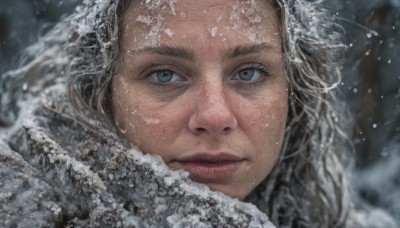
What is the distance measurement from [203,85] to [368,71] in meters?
3.11

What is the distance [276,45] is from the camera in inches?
99.7

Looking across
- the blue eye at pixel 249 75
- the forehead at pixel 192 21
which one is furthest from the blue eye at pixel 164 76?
the blue eye at pixel 249 75

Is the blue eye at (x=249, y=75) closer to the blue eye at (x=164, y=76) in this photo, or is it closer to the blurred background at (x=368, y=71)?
the blue eye at (x=164, y=76)

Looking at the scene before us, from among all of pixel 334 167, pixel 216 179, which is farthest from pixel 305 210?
pixel 216 179

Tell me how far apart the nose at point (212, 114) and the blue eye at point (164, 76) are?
5.4 inches

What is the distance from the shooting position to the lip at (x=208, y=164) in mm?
2361

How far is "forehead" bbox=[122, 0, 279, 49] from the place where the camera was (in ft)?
7.73

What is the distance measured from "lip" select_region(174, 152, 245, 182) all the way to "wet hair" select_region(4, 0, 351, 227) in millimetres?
421

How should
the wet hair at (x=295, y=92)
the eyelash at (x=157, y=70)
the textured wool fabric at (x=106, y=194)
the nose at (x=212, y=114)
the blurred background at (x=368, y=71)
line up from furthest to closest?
1. the blurred background at (x=368, y=71)
2. the wet hair at (x=295, y=92)
3. the eyelash at (x=157, y=70)
4. the nose at (x=212, y=114)
5. the textured wool fabric at (x=106, y=194)

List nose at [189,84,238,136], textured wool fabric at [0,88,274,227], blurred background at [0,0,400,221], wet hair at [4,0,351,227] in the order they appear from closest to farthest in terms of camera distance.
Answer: textured wool fabric at [0,88,274,227] → nose at [189,84,238,136] → wet hair at [4,0,351,227] → blurred background at [0,0,400,221]

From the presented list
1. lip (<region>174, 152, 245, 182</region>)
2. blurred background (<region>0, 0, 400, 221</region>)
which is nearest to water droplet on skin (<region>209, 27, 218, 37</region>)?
lip (<region>174, 152, 245, 182</region>)

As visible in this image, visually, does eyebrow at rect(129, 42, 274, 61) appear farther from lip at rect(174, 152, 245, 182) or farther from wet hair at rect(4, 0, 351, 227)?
lip at rect(174, 152, 245, 182)

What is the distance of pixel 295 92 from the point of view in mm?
2887

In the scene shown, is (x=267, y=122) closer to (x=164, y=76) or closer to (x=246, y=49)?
(x=246, y=49)
